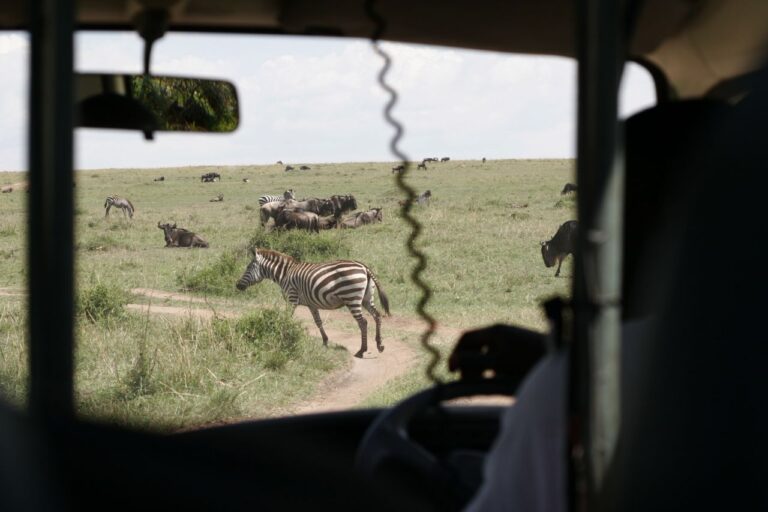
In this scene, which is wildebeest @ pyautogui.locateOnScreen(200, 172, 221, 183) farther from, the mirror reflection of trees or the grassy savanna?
the mirror reflection of trees

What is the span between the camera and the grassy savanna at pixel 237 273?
1198 centimetres

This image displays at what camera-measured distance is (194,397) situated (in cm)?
1142

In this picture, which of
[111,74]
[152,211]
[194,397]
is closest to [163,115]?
[111,74]

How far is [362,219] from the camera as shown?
24.1m

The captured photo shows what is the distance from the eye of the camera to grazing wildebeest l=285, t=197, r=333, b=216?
81.6 feet

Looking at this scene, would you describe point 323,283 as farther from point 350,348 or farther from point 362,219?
point 362,219

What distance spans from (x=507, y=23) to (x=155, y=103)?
70cm

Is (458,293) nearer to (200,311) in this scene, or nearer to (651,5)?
(200,311)

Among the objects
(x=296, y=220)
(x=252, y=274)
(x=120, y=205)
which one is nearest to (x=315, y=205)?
(x=296, y=220)

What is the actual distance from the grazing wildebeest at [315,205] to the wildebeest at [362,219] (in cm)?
77

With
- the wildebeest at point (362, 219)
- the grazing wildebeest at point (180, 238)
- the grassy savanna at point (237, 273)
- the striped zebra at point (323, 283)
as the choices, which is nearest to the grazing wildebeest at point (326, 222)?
the wildebeest at point (362, 219)

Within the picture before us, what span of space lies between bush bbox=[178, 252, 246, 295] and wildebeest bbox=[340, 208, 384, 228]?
5.76m

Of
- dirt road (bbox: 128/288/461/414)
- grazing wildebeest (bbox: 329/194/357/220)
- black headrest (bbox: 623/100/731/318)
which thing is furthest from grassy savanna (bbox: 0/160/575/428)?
black headrest (bbox: 623/100/731/318)

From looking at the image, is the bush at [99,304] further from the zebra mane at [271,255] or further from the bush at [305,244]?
the bush at [305,244]
